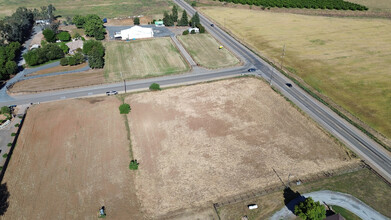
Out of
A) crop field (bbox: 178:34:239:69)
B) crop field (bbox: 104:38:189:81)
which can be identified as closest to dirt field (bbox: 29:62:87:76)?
crop field (bbox: 104:38:189:81)

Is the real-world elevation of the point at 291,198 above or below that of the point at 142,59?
below

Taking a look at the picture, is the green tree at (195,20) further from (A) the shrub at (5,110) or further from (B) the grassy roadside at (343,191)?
(B) the grassy roadside at (343,191)

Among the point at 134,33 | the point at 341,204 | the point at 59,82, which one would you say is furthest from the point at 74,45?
the point at 341,204

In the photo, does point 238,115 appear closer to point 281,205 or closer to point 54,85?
point 281,205

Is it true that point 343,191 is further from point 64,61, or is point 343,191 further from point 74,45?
point 74,45

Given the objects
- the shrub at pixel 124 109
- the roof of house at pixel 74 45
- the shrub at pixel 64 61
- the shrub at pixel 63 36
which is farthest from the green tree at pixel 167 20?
the shrub at pixel 124 109

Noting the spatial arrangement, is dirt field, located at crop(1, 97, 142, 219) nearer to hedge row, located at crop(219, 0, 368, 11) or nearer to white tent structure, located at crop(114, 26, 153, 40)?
white tent structure, located at crop(114, 26, 153, 40)
